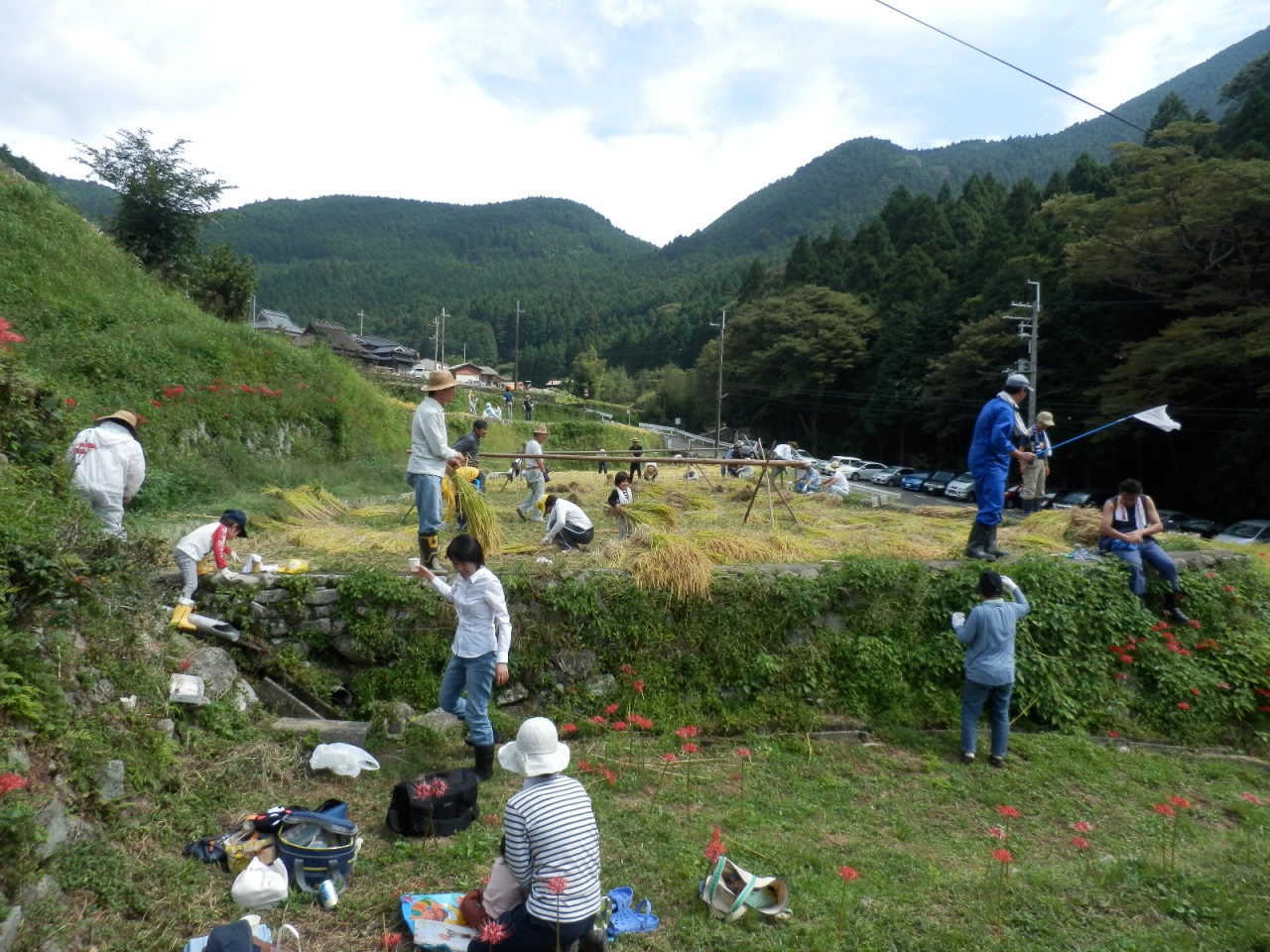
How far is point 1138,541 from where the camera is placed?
757 centimetres

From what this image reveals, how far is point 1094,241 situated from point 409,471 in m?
26.6

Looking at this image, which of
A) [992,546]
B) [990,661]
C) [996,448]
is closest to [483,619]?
[990,661]

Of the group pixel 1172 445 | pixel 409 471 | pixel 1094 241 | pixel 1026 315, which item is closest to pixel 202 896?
pixel 409 471

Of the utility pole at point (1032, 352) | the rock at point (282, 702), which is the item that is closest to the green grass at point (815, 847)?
the rock at point (282, 702)

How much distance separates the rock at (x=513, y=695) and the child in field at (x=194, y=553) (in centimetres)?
240

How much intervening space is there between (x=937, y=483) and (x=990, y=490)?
3011 cm

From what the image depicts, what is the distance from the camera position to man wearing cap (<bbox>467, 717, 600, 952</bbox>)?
308 centimetres

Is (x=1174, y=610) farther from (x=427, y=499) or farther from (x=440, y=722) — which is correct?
(x=427, y=499)

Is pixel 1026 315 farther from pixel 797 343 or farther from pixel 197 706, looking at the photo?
pixel 197 706

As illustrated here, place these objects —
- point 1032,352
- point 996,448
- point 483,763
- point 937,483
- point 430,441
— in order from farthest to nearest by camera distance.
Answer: point 937,483 < point 1032,352 < point 996,448 < point 430,441 < point 483,763

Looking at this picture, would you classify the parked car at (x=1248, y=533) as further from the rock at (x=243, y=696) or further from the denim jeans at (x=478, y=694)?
the rock at (x=243, y=696)

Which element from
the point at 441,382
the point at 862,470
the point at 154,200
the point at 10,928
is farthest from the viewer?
the point at 862,470

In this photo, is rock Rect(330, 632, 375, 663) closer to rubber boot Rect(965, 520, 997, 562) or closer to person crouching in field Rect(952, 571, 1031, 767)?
person crouching in field Rect(952, 571, 1031, 767)

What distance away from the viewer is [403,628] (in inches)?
246
